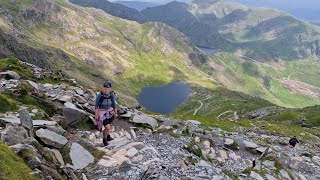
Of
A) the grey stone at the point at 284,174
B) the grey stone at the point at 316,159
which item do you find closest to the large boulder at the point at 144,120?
the grey stone at the point at 284,174

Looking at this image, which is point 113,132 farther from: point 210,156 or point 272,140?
point 272,140

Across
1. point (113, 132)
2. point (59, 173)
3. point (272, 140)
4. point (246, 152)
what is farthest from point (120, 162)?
point (272, 140)

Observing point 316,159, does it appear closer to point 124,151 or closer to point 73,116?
point 124,151

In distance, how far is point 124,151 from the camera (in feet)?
78.8

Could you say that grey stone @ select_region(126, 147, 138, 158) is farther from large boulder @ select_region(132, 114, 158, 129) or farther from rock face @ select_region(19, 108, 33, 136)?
large boulder @ select_region(132, 114, 158, 129)

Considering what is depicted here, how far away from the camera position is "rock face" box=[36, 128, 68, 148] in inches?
874

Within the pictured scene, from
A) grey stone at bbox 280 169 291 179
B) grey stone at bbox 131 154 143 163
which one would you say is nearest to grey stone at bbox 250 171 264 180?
grey stone at bbox 280 169 291 179

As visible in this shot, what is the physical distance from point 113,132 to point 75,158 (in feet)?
30.3

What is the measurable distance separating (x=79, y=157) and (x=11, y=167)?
7.05 m

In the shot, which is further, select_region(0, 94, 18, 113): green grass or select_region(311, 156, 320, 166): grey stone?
select_region(311, 156, 320, 166): grey stone

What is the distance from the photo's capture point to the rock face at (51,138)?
72.8ft

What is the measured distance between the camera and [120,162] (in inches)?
880

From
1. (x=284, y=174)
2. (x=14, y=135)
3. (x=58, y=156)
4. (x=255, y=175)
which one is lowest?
(x=284, y=174)

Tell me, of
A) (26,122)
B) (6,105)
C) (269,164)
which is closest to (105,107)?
(26,122)
